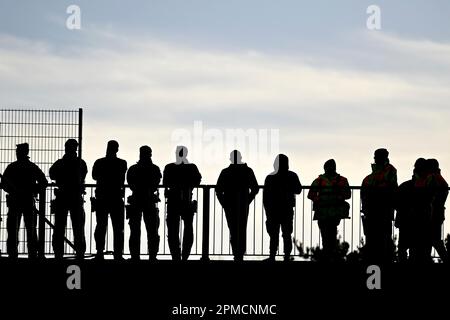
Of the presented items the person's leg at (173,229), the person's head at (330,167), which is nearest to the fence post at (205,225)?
the person's leg at (173,229)

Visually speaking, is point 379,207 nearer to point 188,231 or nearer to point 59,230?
point 188,231

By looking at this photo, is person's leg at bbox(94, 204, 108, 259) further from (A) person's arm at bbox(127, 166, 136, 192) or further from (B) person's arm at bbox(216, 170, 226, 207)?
(B) person's arm at bbox(216, 170, 226, 207)

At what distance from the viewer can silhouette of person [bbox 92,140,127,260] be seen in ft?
79.5

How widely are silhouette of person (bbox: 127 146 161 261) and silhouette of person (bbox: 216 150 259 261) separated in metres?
1.08

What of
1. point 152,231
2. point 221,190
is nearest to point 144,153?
point 152,231

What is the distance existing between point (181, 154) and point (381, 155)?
327cm

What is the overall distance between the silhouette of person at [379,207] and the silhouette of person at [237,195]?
1864 millimetres

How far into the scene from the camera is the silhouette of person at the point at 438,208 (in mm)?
24094

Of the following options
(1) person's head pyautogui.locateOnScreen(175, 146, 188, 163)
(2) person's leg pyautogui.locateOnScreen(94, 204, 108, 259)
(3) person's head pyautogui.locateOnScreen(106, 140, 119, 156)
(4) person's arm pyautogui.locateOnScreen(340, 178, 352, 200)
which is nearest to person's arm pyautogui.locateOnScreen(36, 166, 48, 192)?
(2) person's leg pyautogui.locateOnScreen(94, 204, 108, 259)

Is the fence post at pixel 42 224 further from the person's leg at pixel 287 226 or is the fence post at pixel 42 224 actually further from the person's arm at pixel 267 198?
the person's leg at pixel 287 226

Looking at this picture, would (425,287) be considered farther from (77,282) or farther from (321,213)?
(77,282)

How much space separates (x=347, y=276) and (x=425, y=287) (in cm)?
129

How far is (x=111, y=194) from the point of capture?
24.3 m
